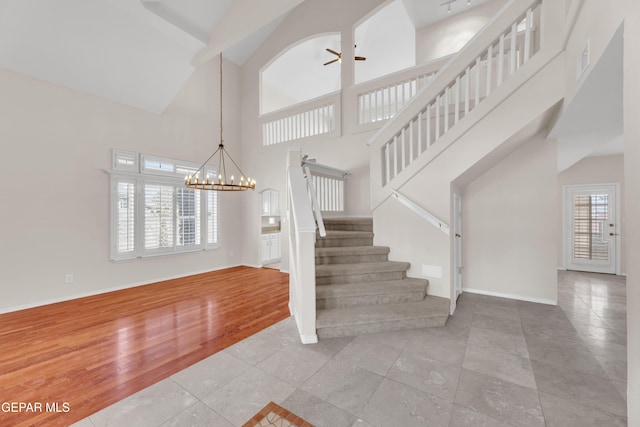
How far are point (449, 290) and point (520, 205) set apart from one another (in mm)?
1874

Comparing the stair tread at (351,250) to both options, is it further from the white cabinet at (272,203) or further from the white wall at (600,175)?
the white wall at (600,175)

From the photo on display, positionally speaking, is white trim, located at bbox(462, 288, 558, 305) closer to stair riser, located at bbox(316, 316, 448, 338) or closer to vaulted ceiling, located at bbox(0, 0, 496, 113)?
stair riser, located at bbox(316, 316, 448, 338)

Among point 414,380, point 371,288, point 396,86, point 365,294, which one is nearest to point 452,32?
point 396,86

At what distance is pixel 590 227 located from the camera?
19.3 ft

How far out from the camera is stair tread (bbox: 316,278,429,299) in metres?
2.97

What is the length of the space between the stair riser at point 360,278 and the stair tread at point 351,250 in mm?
350

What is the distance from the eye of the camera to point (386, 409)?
1688 mm

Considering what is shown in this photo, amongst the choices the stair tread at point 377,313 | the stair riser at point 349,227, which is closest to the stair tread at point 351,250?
the stair riser at point 349,227

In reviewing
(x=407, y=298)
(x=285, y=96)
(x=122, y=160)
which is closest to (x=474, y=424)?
(x=407, y=298)

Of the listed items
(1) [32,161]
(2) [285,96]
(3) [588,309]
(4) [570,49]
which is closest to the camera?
(4) [570,49]

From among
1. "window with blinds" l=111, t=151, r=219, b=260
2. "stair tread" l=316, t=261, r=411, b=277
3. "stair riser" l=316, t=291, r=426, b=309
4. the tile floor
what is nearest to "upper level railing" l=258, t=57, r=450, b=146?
"window with blinds" l=111, t=151, r=219, b=260

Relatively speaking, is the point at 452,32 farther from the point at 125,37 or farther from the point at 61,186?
the point at 61,186

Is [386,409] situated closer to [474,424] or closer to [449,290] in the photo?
[474,424]

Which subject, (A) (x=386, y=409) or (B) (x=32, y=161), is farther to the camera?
(B) (x=32, y=161)
